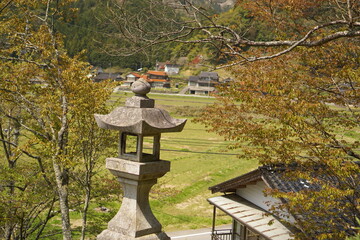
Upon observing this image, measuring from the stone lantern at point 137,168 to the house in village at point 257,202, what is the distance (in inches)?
209

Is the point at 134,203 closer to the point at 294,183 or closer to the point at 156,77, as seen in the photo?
the point at 294,183

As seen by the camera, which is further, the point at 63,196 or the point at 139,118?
the point at 63,196

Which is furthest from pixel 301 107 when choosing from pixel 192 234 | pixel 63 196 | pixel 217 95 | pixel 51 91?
pixel 192 234

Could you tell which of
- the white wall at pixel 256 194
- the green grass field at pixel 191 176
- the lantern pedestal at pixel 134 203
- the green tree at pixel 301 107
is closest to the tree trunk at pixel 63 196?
the green grass field at pixel 191 176

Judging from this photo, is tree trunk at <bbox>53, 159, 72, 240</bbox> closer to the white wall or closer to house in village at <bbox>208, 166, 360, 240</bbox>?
house in village at <bbox>208, 166, 360, 240</bbox>

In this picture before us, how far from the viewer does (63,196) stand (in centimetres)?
1155

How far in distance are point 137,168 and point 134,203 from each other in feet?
1.58

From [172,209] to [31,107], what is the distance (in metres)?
13.1

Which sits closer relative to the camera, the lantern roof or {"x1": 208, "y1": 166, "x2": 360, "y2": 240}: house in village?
the lantern roof

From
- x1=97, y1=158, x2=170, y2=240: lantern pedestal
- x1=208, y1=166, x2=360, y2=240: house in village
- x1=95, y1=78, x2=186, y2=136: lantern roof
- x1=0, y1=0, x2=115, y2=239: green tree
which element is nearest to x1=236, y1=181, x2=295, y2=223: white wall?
x1=208, y1=166, x2=360, y2=240: house in village

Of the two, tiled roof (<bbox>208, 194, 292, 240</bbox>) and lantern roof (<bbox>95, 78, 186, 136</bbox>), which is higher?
lantern roof (<bbox>95, 78, 186, 136</bbox>)

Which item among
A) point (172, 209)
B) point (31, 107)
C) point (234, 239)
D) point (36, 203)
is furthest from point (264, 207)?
point (172, 209)

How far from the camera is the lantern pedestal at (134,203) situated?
420 centimetres

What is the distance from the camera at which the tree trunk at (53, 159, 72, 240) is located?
11.3 m
